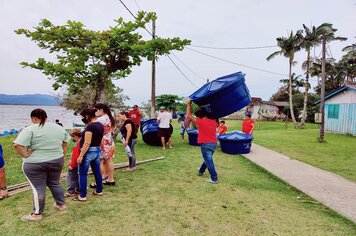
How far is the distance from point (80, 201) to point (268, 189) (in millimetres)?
3641

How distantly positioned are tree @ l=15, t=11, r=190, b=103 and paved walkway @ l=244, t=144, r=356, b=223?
4.80 meters

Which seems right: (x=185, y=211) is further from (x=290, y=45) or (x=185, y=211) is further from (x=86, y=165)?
(x=290, y=45)

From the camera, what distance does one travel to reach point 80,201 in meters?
4.68

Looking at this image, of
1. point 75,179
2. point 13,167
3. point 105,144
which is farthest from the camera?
point 13,167

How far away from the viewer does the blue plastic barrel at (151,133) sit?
37.4 feet

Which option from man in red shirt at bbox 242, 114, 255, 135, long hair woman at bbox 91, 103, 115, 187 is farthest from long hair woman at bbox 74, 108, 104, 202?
man in red shirt at bbox 242, 114, 255, 135

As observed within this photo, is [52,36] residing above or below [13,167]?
above

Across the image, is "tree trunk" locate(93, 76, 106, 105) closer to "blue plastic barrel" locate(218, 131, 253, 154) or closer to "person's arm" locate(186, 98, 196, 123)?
"blue plastic barrel" locate(218, 131, 253, 154)

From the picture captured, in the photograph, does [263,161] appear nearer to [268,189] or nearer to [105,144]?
[268,189]

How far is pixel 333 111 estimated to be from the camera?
67.2 feet

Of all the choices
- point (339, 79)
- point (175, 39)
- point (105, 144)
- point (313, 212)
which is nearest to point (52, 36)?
point (175, 39)

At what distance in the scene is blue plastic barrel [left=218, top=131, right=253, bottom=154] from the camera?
9.60 metres

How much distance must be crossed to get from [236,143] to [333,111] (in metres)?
14.5

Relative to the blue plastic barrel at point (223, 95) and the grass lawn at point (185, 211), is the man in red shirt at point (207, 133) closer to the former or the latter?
the blue plastic barrel at point (223, 95)
